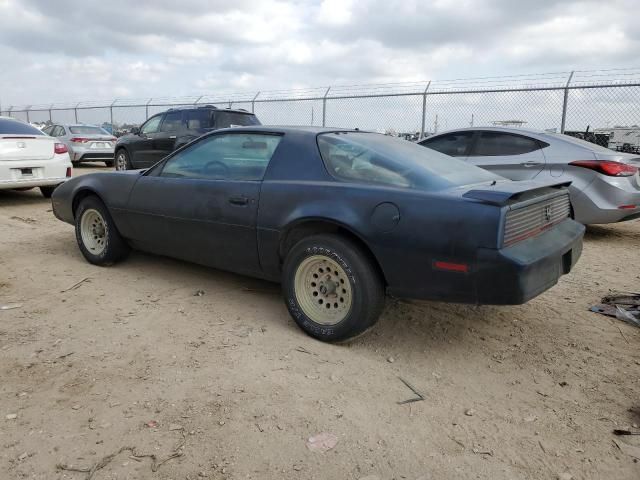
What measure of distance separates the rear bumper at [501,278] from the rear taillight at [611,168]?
3451mm

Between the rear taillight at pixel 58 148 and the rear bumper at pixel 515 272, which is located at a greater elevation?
the rear taillight at pixel 58 148

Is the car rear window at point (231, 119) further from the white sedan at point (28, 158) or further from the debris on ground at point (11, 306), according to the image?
the debris on ground at point (11, 306)

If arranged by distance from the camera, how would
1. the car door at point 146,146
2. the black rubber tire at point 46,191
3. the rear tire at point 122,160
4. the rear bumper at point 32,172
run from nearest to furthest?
the rear bumper at point 32,172, the black rubber tire at point 46,191, the car door at point 146,146, the rear tire at point 122,160

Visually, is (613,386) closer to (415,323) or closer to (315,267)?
(415,323)

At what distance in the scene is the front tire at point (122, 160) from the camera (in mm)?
12352

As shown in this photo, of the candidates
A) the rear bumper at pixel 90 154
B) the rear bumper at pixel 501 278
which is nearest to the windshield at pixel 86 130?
the rear bumper at pixel 90 154

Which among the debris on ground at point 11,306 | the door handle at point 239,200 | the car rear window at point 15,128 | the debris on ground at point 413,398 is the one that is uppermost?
the car rear window at point 15,128

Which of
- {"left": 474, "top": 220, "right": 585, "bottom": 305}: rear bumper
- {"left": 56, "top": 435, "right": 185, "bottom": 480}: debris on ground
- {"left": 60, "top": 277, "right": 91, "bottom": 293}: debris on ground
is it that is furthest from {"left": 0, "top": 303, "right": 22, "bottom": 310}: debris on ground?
{"left": 474, "top": 220, "right": 585, "bottom": 305}: rear bumper

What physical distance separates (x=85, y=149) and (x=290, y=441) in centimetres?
1411

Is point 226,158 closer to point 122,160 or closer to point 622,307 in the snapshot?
point 622,307

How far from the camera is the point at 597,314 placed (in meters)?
3.81

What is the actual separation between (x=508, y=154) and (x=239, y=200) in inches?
164

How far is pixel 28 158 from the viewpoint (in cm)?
798

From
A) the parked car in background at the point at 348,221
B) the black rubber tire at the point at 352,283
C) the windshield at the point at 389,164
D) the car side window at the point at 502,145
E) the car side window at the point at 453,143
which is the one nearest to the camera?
the parked car in background at the point at 348,221
